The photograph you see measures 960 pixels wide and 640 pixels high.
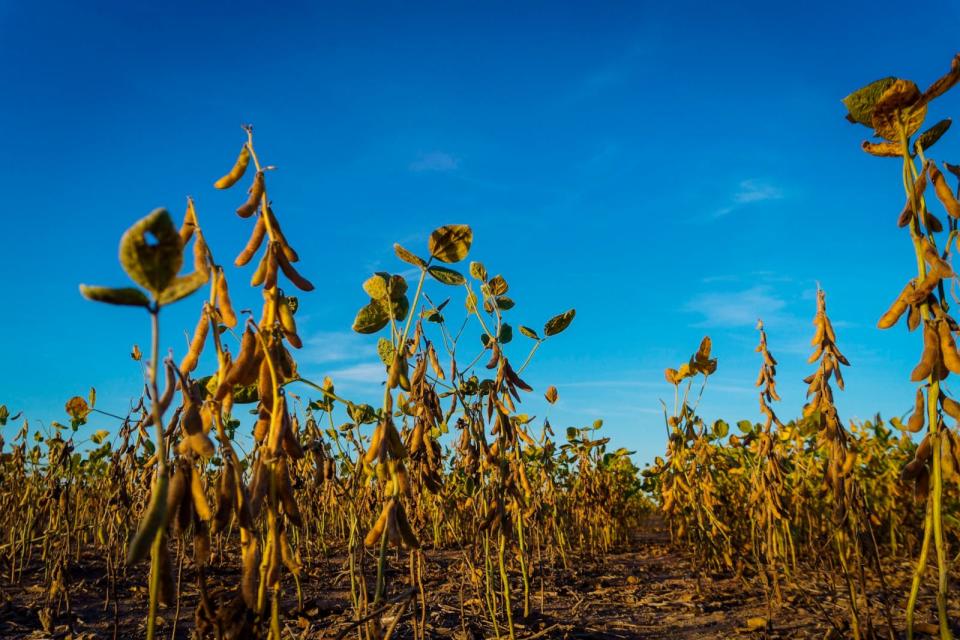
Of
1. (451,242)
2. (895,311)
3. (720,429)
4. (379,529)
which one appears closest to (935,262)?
(895,311)

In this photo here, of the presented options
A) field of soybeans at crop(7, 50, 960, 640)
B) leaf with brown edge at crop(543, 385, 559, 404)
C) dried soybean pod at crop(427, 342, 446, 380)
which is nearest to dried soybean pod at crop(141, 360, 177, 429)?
field of soybeans at crop(7, 50, 960, 640)

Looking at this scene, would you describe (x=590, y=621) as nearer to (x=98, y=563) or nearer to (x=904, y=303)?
(x=904, y=303)

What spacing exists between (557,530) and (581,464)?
0.80 meters

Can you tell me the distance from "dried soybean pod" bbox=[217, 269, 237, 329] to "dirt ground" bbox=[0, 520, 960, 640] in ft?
6.22

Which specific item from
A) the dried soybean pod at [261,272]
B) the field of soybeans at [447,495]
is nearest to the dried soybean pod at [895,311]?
the field of soybeans at [447,495]

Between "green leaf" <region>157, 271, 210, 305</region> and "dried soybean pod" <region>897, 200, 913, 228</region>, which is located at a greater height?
"dried soybean pod" <region>897, 200, 913, 228</region>

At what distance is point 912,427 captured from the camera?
1770mm

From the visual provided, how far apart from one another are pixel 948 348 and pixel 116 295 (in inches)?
75.0

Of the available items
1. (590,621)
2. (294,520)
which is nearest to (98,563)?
(590,621)

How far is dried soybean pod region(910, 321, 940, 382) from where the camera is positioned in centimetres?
168

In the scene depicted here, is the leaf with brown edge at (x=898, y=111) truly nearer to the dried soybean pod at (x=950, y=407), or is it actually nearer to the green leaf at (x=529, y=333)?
the dried soybean pod at (x=950, y=407)

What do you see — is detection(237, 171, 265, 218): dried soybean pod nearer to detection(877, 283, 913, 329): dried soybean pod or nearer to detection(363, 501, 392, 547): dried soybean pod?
detection(363, 501, 392, 547): dried soybean pod

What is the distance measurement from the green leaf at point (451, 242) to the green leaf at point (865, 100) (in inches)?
43.0

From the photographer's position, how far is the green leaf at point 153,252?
2.97 feet
